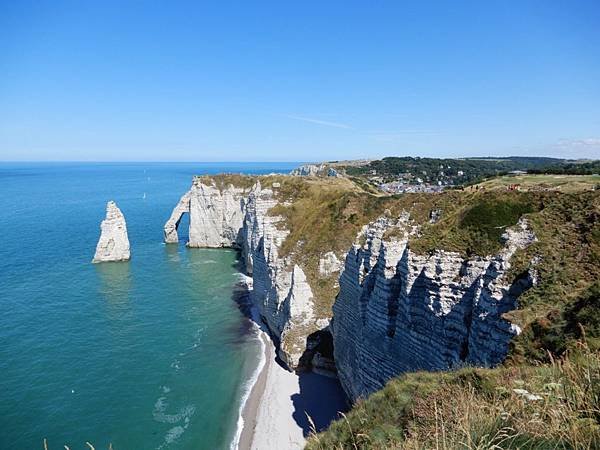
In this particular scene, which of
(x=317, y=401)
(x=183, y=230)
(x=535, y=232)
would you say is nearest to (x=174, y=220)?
(x=183, y=230)

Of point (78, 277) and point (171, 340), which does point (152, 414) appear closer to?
point (171, 340)

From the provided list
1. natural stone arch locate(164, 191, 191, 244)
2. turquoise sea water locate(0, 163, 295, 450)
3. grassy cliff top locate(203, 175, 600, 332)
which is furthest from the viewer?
natural stone arch locate(164, 191, 191, 244)

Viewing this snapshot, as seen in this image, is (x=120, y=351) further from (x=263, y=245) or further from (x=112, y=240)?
(x=112, y=240)

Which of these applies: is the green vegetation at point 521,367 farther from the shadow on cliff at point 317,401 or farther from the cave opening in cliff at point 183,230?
the cave opening in cliff at point 183,230

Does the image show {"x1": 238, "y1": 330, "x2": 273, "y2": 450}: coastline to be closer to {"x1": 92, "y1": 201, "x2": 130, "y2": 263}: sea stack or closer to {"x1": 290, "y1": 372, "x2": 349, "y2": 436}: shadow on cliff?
{"x1": 290, "y1": 372, "x2": 349, "y2": 436}: shadow on cliff

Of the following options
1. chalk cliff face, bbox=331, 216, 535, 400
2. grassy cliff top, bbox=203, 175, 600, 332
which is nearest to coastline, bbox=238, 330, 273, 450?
grassy cliff top, bbox=203, 175, 600, 332
